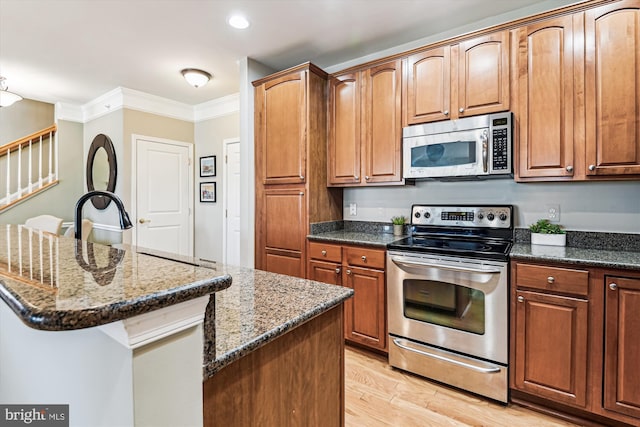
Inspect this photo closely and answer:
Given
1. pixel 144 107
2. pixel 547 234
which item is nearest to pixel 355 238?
pixel 547 234

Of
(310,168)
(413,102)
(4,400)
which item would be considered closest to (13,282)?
(4,400)

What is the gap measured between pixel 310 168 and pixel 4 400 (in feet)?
7.38

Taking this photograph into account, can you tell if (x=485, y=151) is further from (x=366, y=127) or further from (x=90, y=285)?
(x=90, y=285)

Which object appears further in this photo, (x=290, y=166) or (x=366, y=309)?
(x=290, y=166)

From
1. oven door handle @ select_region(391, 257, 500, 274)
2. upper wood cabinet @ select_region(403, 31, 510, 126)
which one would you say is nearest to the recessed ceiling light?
upper wood cabinet @ select_region(403, 31, 510, 126)

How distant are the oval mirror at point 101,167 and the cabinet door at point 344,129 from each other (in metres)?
2.98

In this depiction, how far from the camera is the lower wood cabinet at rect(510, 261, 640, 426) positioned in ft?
5.53

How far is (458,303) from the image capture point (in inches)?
83.7

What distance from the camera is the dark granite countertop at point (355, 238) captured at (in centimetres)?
249

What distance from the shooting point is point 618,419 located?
5.66ft

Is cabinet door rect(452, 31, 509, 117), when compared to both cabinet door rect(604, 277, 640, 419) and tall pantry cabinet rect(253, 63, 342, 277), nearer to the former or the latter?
tall pantry cabinet rect(253, 63, 342, 277)

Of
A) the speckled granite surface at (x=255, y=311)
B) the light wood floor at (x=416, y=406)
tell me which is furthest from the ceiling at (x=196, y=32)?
the light wood floor at (x=416, y=406)

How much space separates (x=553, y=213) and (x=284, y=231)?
81.9 inches

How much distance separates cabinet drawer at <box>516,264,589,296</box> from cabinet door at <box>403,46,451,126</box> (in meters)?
1.19
